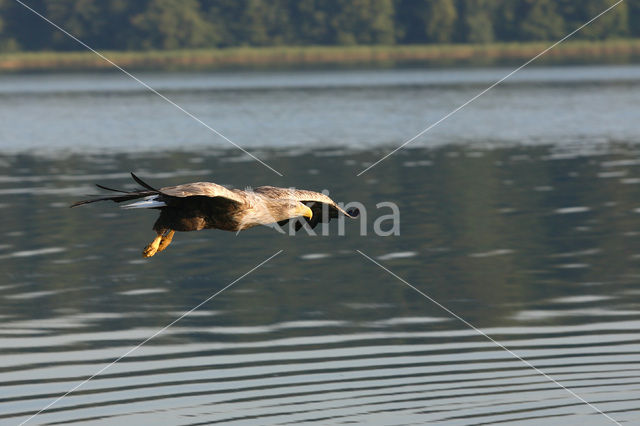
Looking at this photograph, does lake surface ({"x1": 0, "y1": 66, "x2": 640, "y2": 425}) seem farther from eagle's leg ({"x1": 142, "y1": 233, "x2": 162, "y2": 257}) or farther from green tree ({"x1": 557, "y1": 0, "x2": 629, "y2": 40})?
green tree ({"x1": 557, "y1": 0, "x2": 629, "y2": 40})

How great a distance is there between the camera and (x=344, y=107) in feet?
226

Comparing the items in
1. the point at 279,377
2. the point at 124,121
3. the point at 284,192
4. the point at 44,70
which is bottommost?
Result: the point at 279,377

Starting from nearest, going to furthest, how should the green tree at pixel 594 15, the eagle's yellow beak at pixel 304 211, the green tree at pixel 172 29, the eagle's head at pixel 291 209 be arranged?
the eagle's head at pixel 291 209 < the eagle's yellow beak at pixel 304 211 < the green tree at pixel 594 15 < the green tree at pixel 172 29

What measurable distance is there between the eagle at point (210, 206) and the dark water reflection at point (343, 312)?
3.23 m

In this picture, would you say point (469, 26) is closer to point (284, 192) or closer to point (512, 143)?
point (512, 143)

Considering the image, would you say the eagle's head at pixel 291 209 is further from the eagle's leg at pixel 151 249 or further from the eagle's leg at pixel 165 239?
the eagle's leg at pixel 151 249

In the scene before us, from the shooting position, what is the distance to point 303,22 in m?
137

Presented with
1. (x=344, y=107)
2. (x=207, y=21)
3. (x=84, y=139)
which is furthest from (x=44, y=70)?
(x=84, y=139)

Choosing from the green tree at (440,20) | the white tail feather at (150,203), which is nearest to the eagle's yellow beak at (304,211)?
the white tail feather at (150,203)

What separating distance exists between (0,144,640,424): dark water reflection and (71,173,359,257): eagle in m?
3.23

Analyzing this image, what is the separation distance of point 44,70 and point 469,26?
45.7 m

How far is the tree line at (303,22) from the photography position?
13250 cm

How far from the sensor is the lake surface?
16156 mm

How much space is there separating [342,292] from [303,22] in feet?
383
